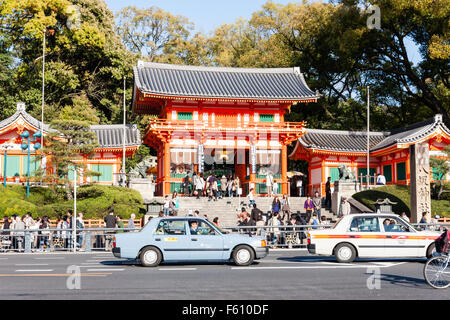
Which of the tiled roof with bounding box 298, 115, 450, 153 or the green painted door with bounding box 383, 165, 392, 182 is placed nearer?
the tiled roof with bounding box 298, 115, 450, 153

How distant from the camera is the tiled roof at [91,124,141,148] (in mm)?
38759

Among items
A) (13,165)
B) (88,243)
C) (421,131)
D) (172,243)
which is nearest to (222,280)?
(172,243)

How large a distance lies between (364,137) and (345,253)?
29.2 meters

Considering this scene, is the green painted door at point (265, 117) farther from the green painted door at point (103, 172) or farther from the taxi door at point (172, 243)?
the taxi door at point (172, 243)

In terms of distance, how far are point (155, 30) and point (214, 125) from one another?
80.3 feet

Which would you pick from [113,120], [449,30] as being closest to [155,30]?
[113,120]

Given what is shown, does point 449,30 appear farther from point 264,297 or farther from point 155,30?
point 264,297

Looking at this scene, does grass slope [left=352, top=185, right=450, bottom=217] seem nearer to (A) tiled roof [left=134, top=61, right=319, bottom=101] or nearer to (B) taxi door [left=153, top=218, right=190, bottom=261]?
(A) tiled roof [left=134, top=61, right=319, bottom=101]

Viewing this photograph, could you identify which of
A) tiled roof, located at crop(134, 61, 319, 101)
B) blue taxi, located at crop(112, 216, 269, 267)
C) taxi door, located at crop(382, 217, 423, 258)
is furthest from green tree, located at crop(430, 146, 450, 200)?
blue taxi, located at crop(112, 216, 269, 267)

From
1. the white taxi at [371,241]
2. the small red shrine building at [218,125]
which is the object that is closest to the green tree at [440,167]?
the small red shrine building at [218,125]

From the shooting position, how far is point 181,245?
14.6m

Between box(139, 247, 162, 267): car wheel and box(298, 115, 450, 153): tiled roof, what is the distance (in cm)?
2631

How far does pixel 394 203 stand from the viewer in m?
28.6

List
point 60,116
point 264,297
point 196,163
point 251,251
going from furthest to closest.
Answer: point 60,116
point 196,163
point 251,251
point 264,297
